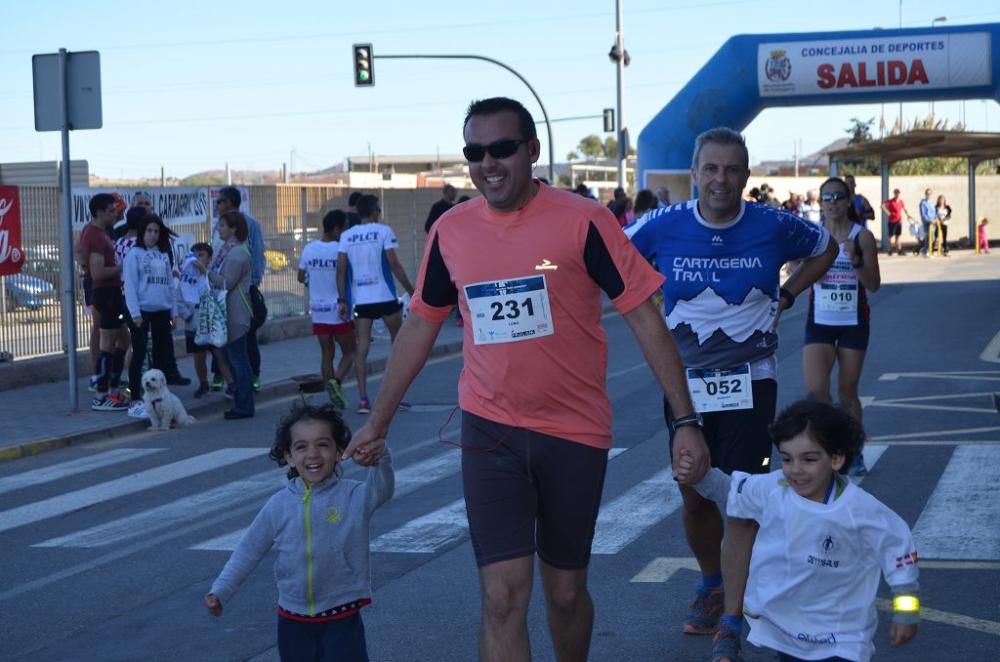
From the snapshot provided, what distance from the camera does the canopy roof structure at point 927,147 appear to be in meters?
31.2

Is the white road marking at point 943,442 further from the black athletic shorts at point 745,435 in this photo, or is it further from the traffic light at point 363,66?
the traffic light at point 363,66

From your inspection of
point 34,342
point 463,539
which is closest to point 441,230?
point 463,539

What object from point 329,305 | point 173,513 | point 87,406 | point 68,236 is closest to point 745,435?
point 173,513

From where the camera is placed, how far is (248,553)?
4684 mm

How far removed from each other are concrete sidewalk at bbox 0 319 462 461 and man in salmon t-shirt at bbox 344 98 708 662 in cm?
812

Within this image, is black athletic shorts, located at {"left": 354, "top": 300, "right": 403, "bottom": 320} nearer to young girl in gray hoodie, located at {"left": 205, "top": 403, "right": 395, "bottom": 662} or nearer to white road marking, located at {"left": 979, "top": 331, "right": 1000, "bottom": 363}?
white road marking, located at {"left": 979, "top": 331, "right": 1000, "bottom": 363}

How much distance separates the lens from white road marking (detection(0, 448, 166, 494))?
1071 centimetres

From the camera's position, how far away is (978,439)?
1102cm

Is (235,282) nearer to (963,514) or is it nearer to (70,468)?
(70,468)

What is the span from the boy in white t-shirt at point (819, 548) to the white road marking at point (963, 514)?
10.3ft

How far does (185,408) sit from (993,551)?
29.0ft

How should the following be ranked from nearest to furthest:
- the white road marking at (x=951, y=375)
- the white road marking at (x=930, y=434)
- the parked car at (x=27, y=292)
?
the white road marking at (x=930, y=434) → the white road marking at (x=951, y=375) → the parked car at (x=27, y=292)

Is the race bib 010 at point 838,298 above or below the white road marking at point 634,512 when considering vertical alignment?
above

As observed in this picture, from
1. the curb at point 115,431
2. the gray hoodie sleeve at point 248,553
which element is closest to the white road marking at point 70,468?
the curb at point 115,431
